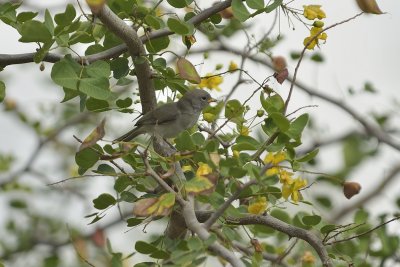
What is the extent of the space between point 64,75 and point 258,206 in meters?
0.86

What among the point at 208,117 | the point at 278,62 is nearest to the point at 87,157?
the point at 208,117

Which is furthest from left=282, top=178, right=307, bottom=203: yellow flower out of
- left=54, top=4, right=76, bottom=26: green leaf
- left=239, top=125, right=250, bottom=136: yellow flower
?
left=54, top=4, right=76, bottom=26: green leaf

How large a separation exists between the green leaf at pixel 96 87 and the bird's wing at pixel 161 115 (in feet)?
1.85

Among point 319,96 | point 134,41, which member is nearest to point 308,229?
point 134,41

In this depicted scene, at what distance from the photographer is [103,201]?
9.88 ft

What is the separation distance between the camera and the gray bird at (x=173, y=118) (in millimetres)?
3554

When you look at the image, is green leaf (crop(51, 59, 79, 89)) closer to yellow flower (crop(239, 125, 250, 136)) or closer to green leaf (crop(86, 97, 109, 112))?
green leaf (crop(86, 97, 109, 112))

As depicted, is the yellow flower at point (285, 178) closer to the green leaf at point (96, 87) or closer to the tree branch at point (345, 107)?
the green leaf at point (96, 87)

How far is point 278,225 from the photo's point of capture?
310 centimetres

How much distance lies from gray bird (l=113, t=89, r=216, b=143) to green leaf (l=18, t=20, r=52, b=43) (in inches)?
33.8

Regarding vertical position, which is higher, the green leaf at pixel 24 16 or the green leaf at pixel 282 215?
the green leaf at pixel 24 16

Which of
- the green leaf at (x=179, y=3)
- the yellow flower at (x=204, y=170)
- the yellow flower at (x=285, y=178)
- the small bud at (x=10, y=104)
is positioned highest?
the small bud at (x=10, y=104)

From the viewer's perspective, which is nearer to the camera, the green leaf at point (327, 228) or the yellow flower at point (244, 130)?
the green leaf at point (327, 228)

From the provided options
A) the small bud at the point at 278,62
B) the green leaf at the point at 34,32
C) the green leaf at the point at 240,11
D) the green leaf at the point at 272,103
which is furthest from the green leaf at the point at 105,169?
the small bud at the point at 278,62
